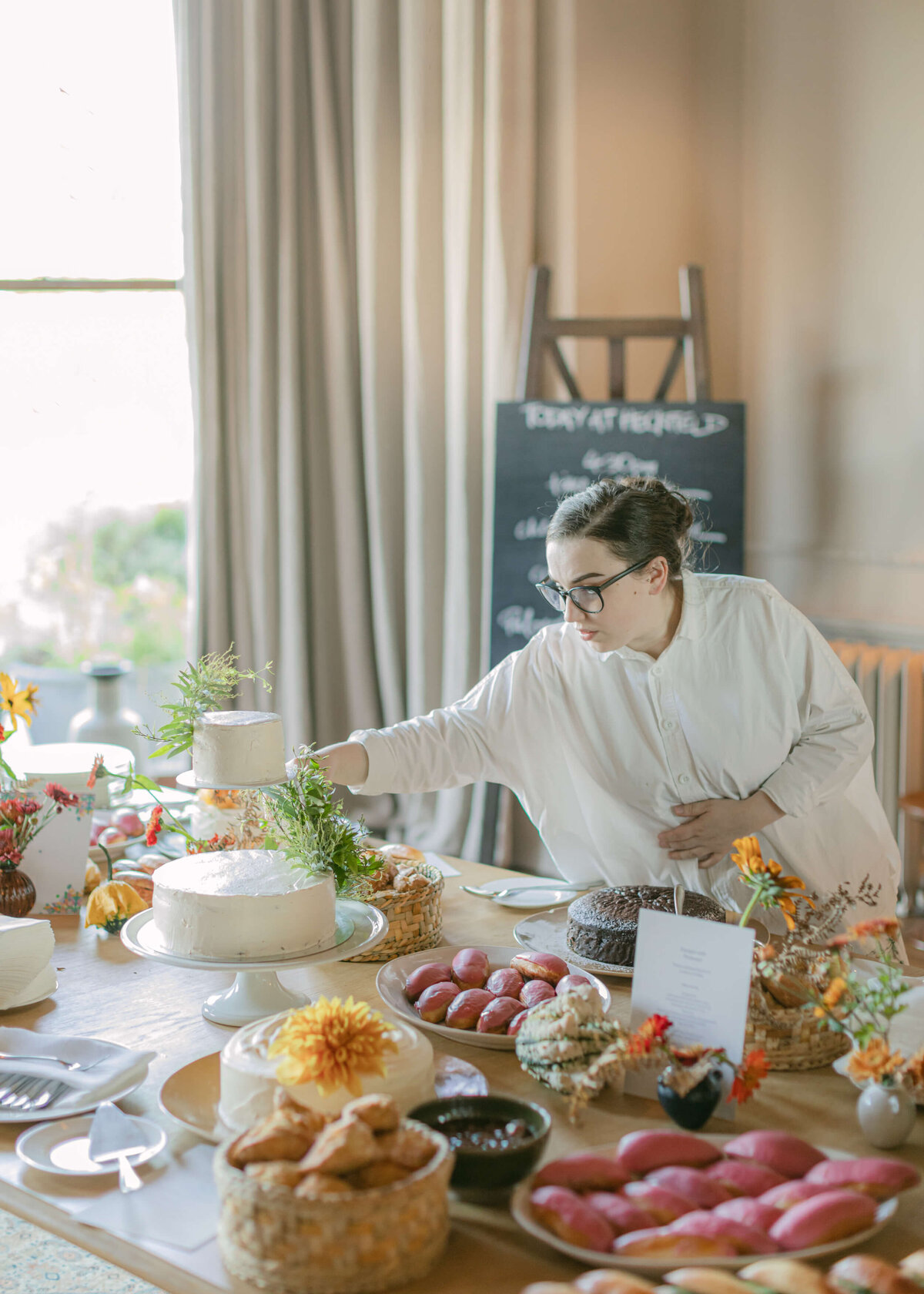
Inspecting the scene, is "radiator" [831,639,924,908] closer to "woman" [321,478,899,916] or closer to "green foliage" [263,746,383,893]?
"woman" [321,478,899,916]

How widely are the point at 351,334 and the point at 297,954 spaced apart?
292cm

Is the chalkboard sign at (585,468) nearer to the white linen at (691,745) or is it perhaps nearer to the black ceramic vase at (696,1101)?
the white linen at (691,745)

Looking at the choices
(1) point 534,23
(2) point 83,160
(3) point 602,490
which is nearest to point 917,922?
(3) point 602,490

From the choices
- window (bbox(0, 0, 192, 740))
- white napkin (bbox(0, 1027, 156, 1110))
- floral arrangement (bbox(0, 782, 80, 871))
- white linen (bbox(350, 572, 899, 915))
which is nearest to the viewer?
white napkin (bbox(0, 1027, 156, 1110))

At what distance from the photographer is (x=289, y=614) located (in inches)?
152

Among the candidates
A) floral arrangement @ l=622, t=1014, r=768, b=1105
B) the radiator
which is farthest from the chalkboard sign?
floral arrangement @ l=622, t=1014, r=768, b=1105

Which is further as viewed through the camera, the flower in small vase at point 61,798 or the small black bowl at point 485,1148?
the flower in small vase at point 61,798

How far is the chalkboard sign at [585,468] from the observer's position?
3217mm

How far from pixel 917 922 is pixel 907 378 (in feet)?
4.69

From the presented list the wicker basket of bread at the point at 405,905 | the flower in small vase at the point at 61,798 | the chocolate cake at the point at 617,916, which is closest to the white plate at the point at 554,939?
the chocolate cake at the point at 617,916

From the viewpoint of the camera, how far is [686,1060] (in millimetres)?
1114

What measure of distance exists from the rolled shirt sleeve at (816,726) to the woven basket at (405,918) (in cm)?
56

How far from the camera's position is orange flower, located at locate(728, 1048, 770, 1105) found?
1074 mm

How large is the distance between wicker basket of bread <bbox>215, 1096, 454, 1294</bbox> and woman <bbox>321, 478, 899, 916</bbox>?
86 centimetres
